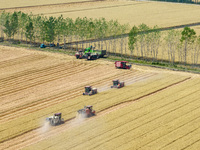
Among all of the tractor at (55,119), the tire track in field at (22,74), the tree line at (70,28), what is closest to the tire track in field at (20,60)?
the tire track in field at (22,74)

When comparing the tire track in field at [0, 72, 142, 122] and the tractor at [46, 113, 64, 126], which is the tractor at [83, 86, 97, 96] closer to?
the tire track in field at [0, 72, 142, 122]

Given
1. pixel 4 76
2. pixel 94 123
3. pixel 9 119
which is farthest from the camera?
pixel 4 76

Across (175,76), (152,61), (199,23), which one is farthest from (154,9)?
(175,76)

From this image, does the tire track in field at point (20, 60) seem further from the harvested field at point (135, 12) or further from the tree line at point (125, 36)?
the harvested field at point (135, 12)

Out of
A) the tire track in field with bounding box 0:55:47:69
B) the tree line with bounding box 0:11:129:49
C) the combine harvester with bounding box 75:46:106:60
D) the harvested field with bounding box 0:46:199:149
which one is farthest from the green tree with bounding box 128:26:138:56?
the tire track in field with bounding box 0:55:47:69

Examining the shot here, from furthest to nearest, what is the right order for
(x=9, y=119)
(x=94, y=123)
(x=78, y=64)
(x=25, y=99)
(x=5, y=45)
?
1. (x=5, y=45)
2. (x=78, y=64)
3. (x=25, y=99)
4. (x=9, y=119)
5. (x=94, y=123)

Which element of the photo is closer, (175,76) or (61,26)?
(175,76)

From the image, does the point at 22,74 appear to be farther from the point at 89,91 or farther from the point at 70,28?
the point at 70,28

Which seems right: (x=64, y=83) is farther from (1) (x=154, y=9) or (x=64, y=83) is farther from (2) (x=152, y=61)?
(1) (x=154, y=9)
